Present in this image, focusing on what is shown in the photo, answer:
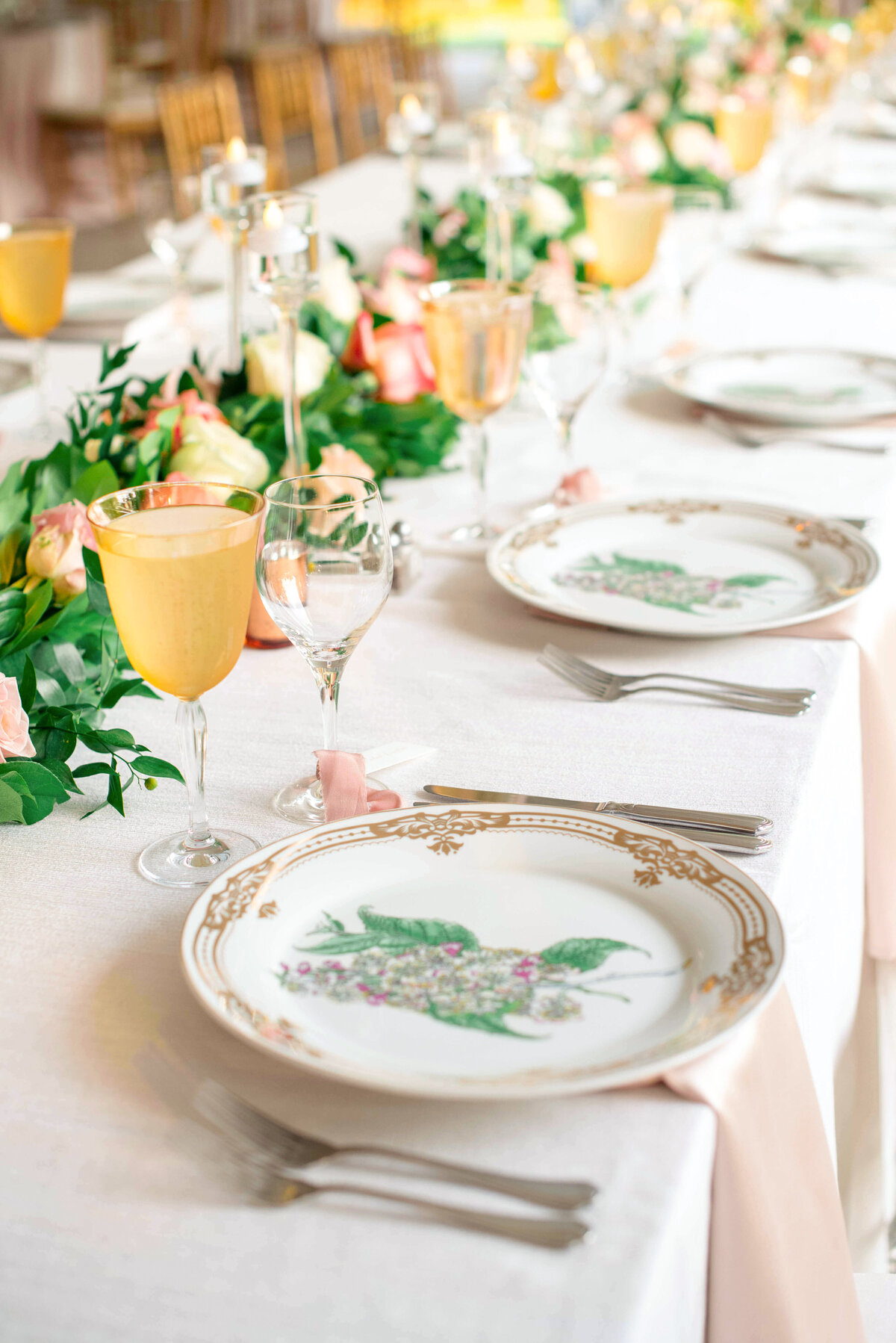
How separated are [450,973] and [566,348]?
0.68 m

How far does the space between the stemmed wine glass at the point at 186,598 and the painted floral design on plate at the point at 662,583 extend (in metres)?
0.40

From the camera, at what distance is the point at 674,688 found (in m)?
0.87

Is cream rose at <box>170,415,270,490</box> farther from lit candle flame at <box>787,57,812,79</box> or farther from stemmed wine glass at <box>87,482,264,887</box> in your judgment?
lit candle flame at <box>787,57,812,79</box>

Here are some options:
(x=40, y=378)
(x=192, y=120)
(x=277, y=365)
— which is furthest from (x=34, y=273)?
(x=192, y=120)

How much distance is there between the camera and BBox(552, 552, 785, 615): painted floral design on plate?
99 centimetres

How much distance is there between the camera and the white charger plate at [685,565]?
3.14 ft

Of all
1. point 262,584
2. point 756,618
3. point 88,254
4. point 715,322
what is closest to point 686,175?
point 715,322

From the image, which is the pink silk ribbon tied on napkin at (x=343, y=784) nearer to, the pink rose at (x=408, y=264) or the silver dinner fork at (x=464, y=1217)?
the silver dinner fork at (x=464, y=1217)

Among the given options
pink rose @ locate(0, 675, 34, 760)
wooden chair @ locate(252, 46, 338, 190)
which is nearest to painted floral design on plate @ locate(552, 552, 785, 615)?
pink rose @ locate(0, 675, 34, 760)

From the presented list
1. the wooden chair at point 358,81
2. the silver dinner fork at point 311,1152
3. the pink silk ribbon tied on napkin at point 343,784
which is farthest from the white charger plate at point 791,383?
the wooden chair at point 358,81

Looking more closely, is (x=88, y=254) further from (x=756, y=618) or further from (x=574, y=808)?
(x=574, y=808)

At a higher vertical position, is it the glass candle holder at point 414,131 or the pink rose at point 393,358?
the glass candle holder at point 414,131

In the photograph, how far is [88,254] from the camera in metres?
2.15

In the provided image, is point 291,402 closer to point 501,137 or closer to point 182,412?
point 182,412
